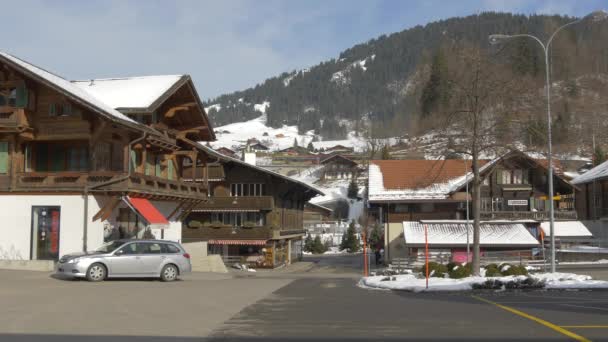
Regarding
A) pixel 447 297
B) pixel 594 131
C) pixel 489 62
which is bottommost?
pixel 447 297

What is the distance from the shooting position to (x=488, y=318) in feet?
43.1

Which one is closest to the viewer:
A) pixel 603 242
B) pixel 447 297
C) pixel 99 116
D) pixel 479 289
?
pixel 447 297

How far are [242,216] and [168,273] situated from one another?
3039 centimetres

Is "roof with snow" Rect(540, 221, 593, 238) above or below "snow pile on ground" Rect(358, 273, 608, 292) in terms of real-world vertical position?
above

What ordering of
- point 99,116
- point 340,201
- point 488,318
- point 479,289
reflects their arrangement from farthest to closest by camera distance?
point 340,201, point 99,116, point 479,289, point 488,318

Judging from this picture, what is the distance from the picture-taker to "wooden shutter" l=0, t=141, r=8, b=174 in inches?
1125

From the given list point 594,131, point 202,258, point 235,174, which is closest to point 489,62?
point 202,258

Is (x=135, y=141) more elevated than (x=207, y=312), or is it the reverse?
(x=135, y=141)

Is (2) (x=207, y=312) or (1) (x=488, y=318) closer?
(1) (x=488, y=318)

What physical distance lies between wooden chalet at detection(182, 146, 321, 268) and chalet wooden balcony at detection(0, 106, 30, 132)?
24.2m

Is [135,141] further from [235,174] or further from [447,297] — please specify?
[235,174]

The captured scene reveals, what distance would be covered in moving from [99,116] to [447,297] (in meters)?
16.3

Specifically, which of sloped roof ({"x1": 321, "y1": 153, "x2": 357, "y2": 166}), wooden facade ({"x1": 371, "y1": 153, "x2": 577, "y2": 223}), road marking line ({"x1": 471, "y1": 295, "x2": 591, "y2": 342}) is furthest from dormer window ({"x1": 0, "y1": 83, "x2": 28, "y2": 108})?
sloped roof ({"x1": 321, "y1": 153, "x2": 357, "y2": 166})

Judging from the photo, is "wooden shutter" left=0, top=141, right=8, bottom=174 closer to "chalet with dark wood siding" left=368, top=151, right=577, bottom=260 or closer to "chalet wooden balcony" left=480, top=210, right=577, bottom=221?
"chalet with dark wood siding" left=368, top=151, right=577, bottom=260
